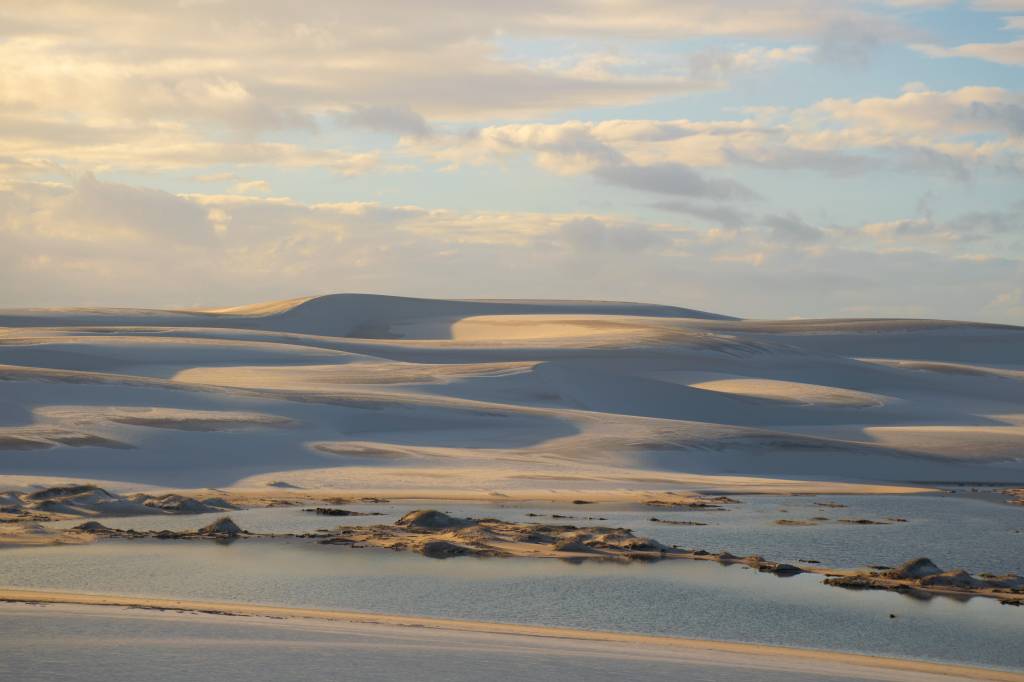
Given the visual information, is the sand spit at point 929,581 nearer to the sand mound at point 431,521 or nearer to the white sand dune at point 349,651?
the white sand dune at point 349,651

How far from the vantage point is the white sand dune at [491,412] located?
1825 inches

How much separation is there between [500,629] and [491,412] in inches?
1515

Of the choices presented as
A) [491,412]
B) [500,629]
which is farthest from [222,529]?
[491,412]

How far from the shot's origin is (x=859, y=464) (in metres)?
56.2

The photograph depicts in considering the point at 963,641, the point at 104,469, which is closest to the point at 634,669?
the point at 963,641

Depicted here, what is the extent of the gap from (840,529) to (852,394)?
149 feet

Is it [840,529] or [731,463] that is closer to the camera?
[840,529]

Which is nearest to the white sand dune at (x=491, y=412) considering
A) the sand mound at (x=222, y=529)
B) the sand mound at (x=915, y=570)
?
the sand mound at (x=222, y=529)

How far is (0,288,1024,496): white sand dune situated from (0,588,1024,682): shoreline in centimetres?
1971

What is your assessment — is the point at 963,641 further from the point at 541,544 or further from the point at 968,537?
the point at 968,537

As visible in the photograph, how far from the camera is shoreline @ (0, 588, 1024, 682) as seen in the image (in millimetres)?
20172

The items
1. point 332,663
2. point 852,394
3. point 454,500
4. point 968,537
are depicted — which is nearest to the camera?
point 332,663

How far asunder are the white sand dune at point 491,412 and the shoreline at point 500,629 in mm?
19707

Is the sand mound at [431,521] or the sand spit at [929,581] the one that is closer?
the sand spit at [929,581]
